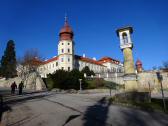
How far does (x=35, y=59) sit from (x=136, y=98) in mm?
46795

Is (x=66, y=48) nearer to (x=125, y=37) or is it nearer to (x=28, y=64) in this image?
(x=28, y=64)

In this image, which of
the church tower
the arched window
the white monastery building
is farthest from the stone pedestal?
the church tower

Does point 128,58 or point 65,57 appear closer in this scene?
point 128,58

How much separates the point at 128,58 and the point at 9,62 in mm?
53881

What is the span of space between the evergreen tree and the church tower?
72.1 feet

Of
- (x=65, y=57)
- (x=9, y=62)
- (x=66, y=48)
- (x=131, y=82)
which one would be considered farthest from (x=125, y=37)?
(x=66, y=48)

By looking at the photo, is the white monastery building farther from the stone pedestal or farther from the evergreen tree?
the stone pedestal

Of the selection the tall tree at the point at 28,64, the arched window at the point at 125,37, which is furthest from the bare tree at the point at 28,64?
the arched window at the point at 125,37

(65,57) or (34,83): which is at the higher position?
(65,57)

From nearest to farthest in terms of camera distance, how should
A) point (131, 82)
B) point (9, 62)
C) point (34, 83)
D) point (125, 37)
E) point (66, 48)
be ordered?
point (131, 82), point (125, 37), point (34, 83), point (9, 62), point (66, 48)

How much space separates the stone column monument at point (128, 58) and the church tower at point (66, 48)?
63517 mm

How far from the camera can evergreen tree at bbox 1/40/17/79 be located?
6214cm

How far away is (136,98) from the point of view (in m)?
16.0

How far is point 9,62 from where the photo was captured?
64188 mm
